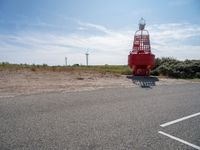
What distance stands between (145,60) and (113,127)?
15210mm

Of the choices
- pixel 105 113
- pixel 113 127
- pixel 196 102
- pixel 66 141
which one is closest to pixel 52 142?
pixel 66 141

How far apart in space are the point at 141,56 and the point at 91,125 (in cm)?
1523

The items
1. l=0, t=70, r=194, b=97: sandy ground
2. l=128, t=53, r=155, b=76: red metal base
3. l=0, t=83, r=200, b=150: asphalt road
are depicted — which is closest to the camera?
l=0, t=83, r=200, b=150: asphalt road

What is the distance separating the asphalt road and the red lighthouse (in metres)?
12.0

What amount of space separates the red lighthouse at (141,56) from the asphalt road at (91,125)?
39.5ft

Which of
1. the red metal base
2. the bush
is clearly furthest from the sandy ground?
the bush

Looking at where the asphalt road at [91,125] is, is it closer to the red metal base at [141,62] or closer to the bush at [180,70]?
the red metal base at [141,62]

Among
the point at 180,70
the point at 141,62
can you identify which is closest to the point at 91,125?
the point at 141,62

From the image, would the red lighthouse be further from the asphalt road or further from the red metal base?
the asphalt road

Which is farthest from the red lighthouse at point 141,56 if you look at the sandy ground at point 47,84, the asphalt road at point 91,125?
the asphalt road at point 91,125

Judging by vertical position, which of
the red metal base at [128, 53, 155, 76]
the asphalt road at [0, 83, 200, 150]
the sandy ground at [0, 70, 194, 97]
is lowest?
the asphalt road at [0, 83, 200, 150]

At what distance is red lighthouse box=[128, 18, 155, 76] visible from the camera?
65.4 ft

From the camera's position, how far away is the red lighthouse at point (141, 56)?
65.4 feet

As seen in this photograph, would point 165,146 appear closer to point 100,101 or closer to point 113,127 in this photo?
point 113,127
